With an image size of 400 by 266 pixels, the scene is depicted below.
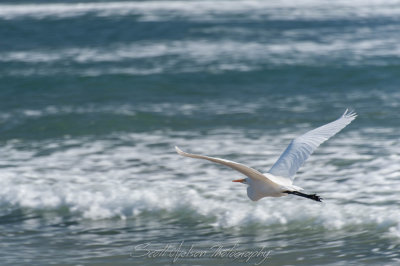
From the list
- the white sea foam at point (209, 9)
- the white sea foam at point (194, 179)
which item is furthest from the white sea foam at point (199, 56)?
the white sea foam at point (194, 179)

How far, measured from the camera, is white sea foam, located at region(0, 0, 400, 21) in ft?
55.1

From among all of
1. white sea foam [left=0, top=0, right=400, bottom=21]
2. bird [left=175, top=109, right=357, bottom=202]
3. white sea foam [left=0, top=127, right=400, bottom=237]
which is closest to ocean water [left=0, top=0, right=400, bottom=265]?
white sea foam [left=0, top=127, right=400, bottom=237]

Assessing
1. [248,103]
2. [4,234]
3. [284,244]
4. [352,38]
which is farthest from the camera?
[352,38]

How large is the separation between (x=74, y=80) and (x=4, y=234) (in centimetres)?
646

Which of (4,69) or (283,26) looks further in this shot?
(283,26)

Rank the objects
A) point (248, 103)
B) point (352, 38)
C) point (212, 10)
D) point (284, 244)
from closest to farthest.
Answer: point (284, 244) → point (248, 103) → point (352, 38) → point (212, 10)

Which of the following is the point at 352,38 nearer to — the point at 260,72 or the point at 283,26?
the point at 283,26

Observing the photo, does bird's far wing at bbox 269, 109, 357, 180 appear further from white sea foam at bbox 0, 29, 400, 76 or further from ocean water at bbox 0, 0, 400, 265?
white sea foam at bbox 0, 29, 400, 76

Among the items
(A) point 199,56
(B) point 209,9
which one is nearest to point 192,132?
(A) point 199,56

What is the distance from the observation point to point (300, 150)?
5.21m

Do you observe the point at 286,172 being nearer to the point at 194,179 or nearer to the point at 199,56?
the point at 194,179

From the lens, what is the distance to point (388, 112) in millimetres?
9156

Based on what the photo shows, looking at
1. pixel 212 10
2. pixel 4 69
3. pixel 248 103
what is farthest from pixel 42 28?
pixel 248 103

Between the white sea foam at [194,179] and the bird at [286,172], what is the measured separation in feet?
2.27
